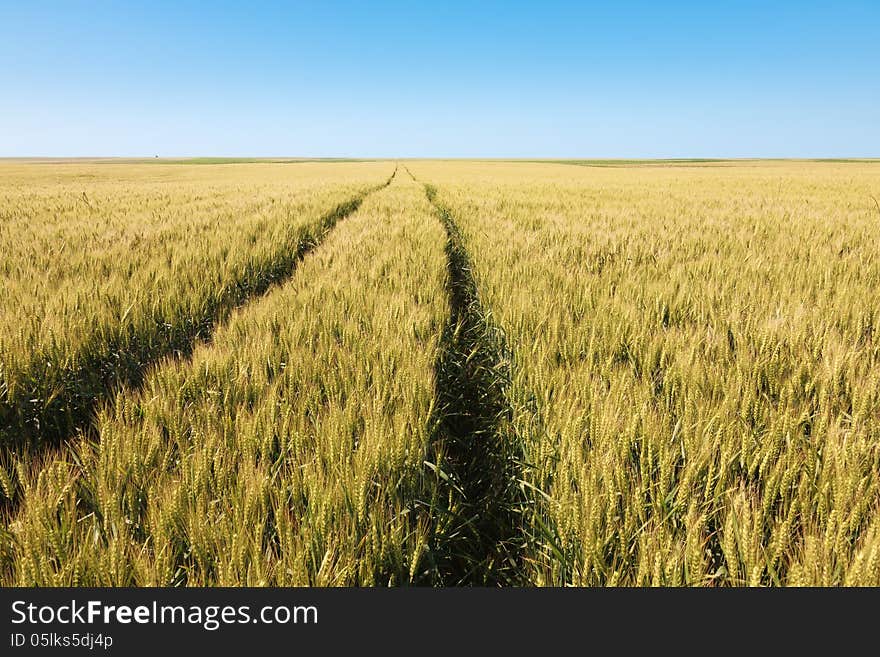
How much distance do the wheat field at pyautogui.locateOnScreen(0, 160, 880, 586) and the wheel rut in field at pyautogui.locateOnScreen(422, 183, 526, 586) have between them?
0.01 meters

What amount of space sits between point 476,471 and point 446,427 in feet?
0.99

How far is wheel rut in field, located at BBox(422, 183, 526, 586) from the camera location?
1.21m

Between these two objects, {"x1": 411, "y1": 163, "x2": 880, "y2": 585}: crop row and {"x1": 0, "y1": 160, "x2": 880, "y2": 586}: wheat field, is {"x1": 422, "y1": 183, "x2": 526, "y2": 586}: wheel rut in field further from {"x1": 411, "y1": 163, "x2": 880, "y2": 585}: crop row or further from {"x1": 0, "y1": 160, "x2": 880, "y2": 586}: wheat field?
{"x1": 411, "y1": 163, "x2": 880, "y2": 585}: crop row

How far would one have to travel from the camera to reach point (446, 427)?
1896 mm

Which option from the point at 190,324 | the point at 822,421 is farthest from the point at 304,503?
the point at 190,324

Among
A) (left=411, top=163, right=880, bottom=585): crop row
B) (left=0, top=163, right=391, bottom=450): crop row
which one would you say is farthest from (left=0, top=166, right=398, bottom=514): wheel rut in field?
(left=411, top=163, right=880, bottom=585): crop row

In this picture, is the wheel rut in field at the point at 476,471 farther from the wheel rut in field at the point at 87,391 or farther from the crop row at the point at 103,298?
the crop row at the point at 103,298

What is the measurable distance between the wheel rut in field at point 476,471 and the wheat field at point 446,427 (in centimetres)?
1

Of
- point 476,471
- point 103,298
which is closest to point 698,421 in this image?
point 476,471

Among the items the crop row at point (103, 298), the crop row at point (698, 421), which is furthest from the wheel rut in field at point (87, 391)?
the crop row at point (698, 421)

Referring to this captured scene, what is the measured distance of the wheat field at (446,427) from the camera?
2.98 ft

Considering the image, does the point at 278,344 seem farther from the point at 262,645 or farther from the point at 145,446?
the point at 262,645

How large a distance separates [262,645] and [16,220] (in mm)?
8068

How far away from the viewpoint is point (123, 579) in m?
0.85
